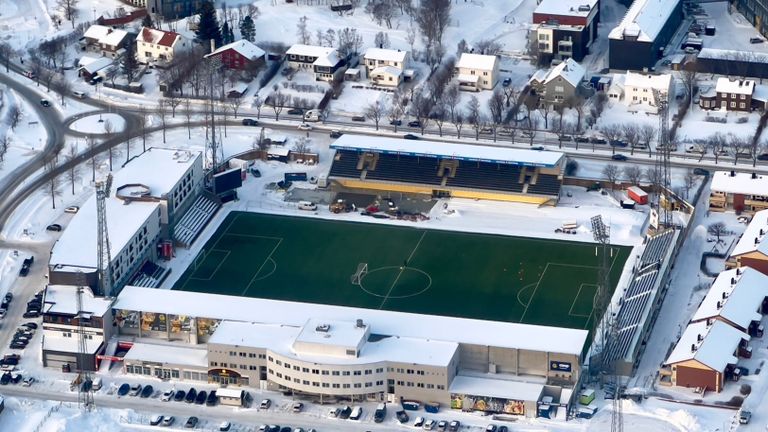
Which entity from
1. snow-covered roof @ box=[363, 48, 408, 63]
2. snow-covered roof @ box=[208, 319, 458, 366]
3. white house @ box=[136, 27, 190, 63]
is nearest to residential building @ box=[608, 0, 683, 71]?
snow-covered roof @ box=[363, 48, 408, 63]

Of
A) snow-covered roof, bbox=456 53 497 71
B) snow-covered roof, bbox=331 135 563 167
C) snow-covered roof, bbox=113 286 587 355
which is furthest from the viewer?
snow-covered roof, bbox=456 53 497 71

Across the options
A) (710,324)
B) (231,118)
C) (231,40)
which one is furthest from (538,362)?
(231,40)

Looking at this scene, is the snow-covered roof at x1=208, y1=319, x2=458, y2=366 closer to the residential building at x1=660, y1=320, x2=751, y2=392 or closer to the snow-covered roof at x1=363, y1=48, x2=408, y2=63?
the residential building at x1=660, y1=320, x2=751, y2=392

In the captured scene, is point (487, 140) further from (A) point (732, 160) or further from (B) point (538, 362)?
(B) point (538, 362)

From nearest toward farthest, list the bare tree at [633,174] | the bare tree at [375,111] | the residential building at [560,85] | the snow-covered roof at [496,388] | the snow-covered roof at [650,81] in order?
Result: 1. the snow-covered roof at [496,388]
2. the bare tree at [633,174]
3. the bare tree at [375,111]
4. the snow-covered roof at [650,81]
5. the residential building at [560,85]

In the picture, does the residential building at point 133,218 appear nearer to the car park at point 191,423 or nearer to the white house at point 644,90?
the car park at point 191,423

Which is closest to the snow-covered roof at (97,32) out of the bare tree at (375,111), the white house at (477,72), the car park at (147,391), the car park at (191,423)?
the bare tree at (375,111)

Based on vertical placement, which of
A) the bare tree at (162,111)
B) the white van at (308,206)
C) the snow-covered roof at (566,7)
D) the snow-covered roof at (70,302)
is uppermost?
the snow-covered roof at (566,7)
